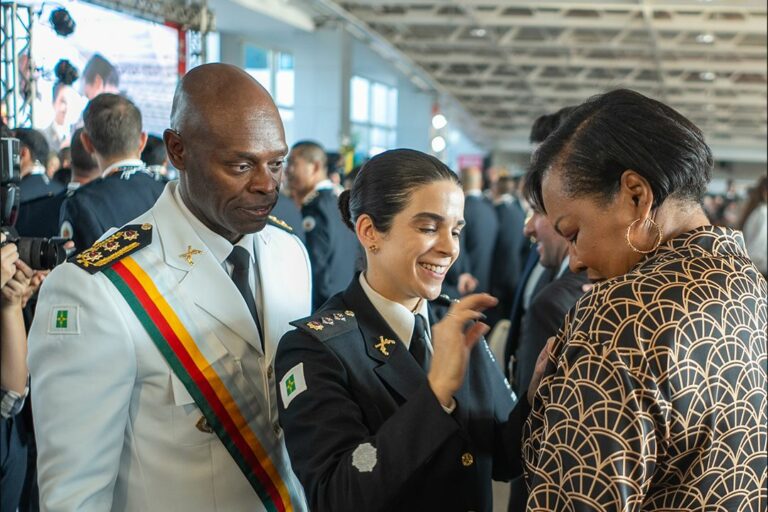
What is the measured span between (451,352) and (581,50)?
61.5ft

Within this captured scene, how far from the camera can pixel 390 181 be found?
1671mm

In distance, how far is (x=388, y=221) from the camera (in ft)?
5.45

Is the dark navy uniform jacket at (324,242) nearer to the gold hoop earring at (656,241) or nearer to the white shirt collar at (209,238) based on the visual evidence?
the white shirt collar at (209,238)

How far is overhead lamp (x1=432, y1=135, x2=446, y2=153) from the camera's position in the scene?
2016cm

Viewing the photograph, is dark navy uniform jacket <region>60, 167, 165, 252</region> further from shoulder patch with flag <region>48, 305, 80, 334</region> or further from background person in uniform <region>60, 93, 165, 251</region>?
shoulder patch with flag <region>48, 305, 80, 334</region>

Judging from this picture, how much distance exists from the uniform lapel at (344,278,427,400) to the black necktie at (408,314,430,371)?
0.05m

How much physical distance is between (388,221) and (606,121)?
22.7 inches

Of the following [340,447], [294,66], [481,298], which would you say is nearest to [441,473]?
[340,447]

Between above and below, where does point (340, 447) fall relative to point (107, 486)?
above

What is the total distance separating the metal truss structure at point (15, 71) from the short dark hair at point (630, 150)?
4.58 meters

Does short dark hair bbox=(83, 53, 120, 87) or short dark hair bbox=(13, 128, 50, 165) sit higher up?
short dark hair bbox=(83, 53, 120, 87)

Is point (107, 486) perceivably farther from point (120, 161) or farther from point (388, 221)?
point (120, 161)

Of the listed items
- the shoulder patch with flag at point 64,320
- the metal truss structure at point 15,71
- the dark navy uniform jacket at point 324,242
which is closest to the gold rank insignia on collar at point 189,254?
the shoulder patch with flag at point 64,320

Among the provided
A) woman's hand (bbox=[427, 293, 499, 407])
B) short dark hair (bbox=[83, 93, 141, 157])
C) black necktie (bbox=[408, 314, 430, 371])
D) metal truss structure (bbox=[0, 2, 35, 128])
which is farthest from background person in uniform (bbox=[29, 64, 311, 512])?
metal truss structure (bbox=[0, 2, 35, 128])
